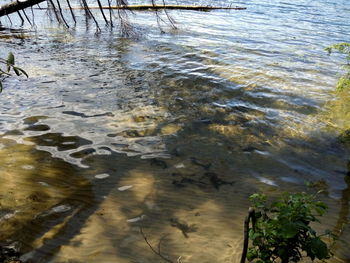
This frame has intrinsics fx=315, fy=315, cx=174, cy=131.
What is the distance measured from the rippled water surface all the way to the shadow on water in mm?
15

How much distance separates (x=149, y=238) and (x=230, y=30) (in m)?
12.5

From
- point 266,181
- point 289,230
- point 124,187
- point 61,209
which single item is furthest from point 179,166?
point 289,230

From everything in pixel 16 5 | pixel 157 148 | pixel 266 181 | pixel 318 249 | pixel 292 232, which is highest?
pixel 16 5

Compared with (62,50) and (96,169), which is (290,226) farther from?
(62,50)

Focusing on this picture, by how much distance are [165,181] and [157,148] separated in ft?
2.64

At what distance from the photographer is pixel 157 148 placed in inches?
185

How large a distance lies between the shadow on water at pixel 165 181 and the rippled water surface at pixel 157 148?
0.02 meters

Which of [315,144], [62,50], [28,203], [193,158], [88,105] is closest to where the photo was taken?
[28,203]

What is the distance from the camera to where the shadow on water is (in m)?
2.99

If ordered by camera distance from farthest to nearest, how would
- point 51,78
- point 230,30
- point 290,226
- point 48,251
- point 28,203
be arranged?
point 230,30 < point 51,78 < point 28,203 < point 48,251 < point 290,226

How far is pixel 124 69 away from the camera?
A: 8.25 metres

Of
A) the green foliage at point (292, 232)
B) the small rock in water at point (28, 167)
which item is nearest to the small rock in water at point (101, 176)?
the small rock in water at point (28, 167)

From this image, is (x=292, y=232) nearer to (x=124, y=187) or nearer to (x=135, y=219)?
(x=135, y=219)

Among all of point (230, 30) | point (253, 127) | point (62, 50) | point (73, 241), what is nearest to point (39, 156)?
point (73, 241)
